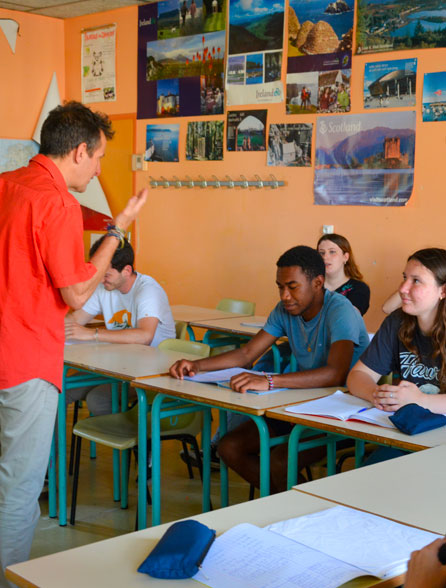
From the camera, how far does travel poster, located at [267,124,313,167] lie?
535 cm

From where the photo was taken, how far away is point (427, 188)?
187 inches

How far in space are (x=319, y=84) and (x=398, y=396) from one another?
3.28 m

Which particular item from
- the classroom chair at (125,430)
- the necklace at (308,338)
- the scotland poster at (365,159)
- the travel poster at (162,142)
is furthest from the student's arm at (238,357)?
the travel poster at (162,142)

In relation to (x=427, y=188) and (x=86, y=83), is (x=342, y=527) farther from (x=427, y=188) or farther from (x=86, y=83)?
(x=86, y=83)

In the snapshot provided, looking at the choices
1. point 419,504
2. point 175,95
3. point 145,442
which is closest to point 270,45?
point 175,95

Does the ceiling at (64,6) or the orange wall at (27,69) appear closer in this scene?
the ceiling at (64,6)

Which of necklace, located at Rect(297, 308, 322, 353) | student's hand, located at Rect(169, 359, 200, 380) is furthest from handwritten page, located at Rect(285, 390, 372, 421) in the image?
student's hand, located at Rect(169, 359, 200, 380)

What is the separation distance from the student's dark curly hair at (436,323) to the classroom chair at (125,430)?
1.12m

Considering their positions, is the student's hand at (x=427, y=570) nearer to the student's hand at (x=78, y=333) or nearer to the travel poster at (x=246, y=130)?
the student's hand at (x=78, y=333)

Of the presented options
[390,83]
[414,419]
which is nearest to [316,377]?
[414,419]

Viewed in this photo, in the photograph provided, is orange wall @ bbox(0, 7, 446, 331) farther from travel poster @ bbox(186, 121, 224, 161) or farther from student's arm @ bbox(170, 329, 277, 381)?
student's arm @ bbox(170, 329, 277, 381)

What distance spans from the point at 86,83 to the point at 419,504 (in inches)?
234

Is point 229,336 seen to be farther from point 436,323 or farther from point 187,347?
point 436,323

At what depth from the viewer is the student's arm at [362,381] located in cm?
270
